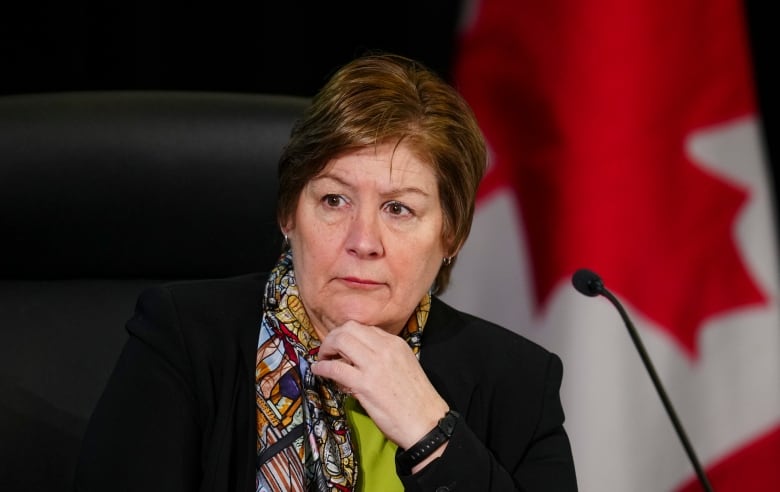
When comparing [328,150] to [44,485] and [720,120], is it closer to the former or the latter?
[44,485]

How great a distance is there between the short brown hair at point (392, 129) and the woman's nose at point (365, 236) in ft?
0.32

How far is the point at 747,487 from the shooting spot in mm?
2459

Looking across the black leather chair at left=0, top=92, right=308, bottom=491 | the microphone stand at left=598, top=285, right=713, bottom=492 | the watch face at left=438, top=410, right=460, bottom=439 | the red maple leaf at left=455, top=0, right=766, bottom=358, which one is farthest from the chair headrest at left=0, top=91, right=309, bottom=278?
the red maple leaf at left=455, top=0, right=766, bottom=358

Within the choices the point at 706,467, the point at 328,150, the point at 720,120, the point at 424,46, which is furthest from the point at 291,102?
the point at 706,467

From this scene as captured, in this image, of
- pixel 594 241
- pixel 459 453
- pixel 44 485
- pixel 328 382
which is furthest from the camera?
pixel 594 241

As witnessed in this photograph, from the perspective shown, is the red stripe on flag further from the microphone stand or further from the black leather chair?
the black leather chair

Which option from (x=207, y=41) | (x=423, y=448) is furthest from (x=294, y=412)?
(x=207, y=41)

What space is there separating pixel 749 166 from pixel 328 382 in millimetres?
1345

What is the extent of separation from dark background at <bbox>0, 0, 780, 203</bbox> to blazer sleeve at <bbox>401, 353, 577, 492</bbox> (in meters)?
0.97

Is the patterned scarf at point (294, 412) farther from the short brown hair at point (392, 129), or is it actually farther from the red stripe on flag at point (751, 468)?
the red stripe on flag at point (751, 468)

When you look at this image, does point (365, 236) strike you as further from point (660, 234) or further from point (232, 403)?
point (660, 234)

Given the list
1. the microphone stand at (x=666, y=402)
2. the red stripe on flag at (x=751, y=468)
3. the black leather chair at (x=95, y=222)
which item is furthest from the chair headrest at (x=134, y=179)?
the red stripe on flag at (x=751, y=468)

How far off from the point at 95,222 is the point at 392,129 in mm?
529

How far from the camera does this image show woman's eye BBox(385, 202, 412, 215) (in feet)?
4.87
